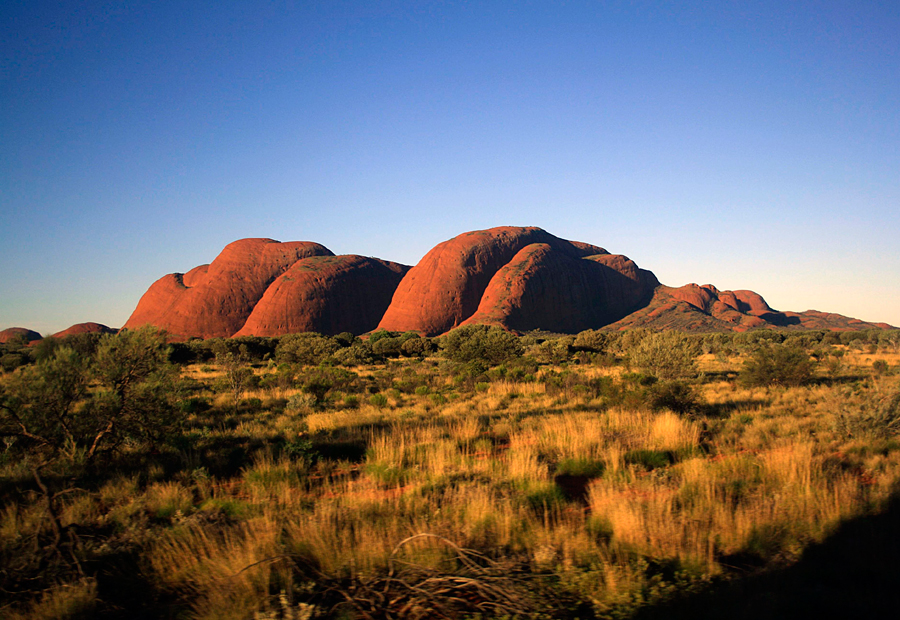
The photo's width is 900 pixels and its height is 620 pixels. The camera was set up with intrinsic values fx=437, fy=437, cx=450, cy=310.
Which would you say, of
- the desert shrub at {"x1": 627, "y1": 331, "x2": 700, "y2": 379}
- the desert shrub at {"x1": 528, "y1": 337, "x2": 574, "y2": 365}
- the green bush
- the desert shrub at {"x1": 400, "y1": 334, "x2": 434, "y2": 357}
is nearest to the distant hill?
the desert shrub at {"x1": 400, "y1": 334, "x2": 434, "y2": 357}

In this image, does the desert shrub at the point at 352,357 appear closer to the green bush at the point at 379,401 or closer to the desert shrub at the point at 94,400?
the green bush at the point at 379,401

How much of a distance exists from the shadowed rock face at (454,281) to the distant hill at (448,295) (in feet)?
0.53

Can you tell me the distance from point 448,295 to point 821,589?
59495mm

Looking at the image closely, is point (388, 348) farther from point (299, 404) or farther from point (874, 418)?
point (874, 418)

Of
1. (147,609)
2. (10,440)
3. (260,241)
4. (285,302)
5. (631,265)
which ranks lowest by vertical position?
(147,609)

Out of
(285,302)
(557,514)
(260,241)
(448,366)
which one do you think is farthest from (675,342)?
(260,241)

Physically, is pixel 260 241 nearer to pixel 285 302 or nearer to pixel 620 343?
pixel 285 302

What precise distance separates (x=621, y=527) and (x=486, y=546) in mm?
1188

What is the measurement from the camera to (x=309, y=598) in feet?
9.61

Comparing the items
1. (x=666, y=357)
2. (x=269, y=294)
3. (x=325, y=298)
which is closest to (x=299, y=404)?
(x=666, y=357)

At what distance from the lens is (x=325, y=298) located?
65.1m

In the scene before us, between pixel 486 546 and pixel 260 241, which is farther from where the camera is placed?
pixel 260 241

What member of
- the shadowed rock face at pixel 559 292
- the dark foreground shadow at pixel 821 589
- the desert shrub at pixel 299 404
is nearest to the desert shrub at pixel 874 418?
the dark foreground shadow at pixel 821 589

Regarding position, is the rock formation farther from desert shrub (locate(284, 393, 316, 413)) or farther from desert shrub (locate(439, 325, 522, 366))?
desert shrub (locate(284, 393, 316, 413))
